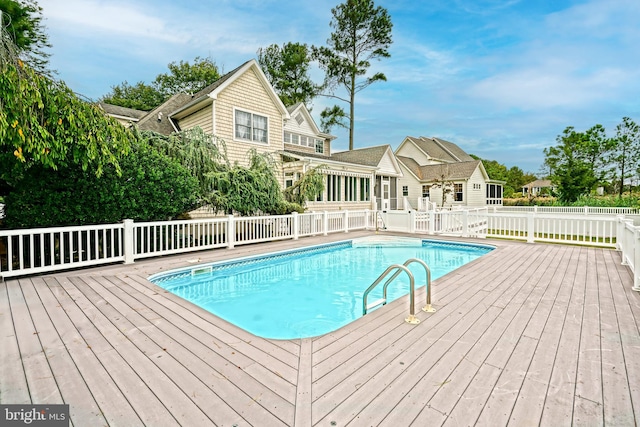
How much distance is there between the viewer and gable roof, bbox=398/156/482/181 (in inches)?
893

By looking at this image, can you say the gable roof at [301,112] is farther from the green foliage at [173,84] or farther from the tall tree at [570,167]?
the tall tree at [570,167]

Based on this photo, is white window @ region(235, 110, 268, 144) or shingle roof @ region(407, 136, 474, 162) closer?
white window @ region(235, 110, 268, 144)

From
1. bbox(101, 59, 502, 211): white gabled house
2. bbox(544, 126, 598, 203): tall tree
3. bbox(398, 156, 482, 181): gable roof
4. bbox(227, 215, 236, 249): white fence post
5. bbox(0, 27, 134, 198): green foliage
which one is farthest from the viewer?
bbox(398, 156, 482, 181): gable roof

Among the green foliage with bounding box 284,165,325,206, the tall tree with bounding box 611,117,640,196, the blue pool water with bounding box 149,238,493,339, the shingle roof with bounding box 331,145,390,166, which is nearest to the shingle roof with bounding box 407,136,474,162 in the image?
the shingle roof with bounding box 331,145,390,166

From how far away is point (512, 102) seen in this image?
20906 millimetres

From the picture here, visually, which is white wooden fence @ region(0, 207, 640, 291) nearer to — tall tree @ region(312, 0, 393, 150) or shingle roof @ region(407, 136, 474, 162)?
→ shingle roof @ region(407, 136, 474, 162)

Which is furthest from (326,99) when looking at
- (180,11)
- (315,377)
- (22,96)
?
(315,377)

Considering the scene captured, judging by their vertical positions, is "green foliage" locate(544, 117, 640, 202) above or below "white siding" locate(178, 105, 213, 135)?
above

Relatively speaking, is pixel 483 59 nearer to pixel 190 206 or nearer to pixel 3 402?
pixel 190 206

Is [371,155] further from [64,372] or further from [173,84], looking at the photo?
[173,84]

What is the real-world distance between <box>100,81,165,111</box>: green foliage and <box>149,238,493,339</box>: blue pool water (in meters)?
26.5

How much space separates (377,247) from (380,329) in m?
7.32

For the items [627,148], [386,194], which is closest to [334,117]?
[386,194]

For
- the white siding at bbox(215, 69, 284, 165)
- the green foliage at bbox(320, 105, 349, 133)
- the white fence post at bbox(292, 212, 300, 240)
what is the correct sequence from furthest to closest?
the green foliage at bbox(320, 105, 349, 133)
the white siding at bbox(215, 69, 284, 165)
the white fence post at bbox(292, 212, 300, 240)
